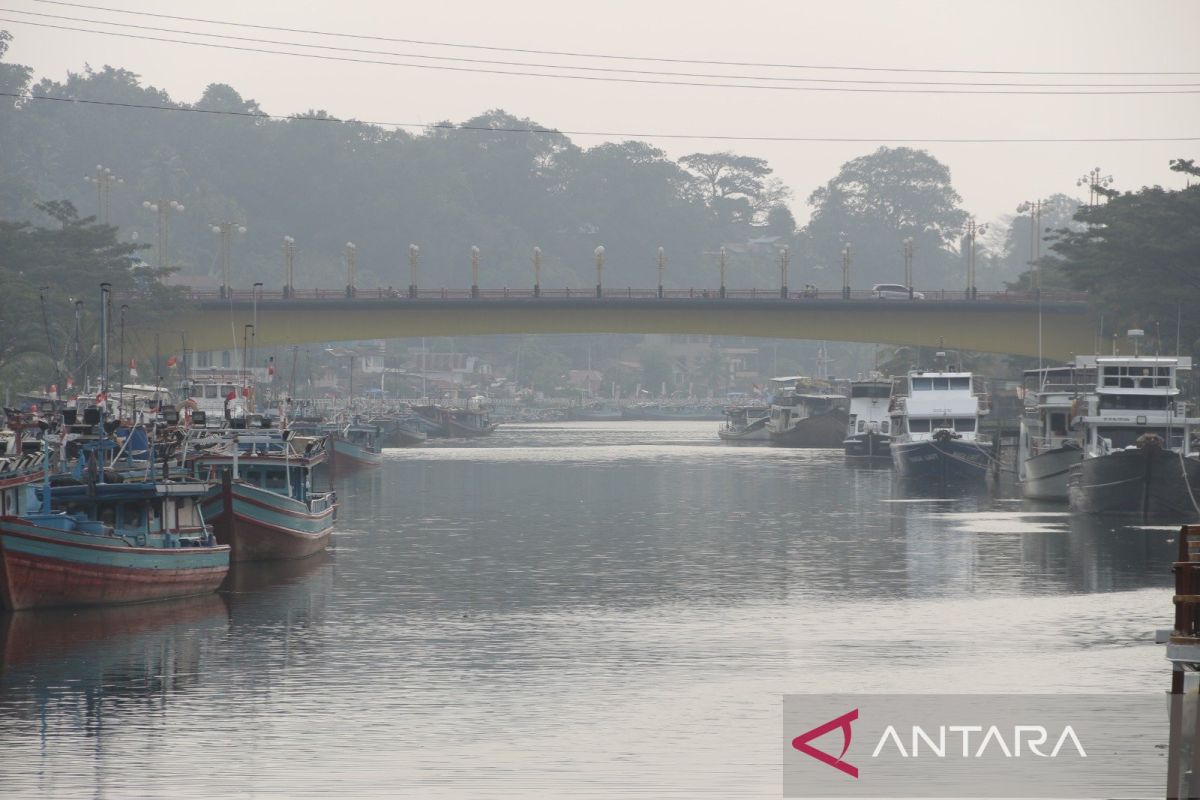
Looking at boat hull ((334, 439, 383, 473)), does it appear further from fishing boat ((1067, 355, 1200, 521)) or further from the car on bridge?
fishing boat ((1067, 355, 1200, 521))

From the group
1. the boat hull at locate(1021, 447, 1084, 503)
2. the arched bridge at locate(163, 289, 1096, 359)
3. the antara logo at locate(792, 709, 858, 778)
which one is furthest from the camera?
the arched bridge at locate(163, 289, 1096, 359)

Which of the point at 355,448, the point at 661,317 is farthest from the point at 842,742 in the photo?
the point at 661,317

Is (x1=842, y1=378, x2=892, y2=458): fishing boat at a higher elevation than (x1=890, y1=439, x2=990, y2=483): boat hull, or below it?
higher

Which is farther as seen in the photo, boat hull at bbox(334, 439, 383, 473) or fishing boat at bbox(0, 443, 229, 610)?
boat hull at bbox(334, 439, 383, 473)

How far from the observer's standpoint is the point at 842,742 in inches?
1262

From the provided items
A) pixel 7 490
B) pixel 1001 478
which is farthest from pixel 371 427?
pixel 7 490

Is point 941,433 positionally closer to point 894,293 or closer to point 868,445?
point 868,445

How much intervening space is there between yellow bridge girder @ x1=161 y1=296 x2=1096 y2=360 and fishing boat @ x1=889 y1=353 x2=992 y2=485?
17.9 metres

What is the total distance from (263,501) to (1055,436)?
4571 cm

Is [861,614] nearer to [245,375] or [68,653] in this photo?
[68,653]

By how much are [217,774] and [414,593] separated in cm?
2484

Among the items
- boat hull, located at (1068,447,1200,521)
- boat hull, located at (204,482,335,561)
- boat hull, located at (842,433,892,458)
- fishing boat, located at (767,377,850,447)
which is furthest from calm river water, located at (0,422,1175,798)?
fishing boat, located at (767,377,850,447)

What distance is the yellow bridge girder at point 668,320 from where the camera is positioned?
448 feet

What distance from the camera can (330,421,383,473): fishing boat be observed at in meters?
127
